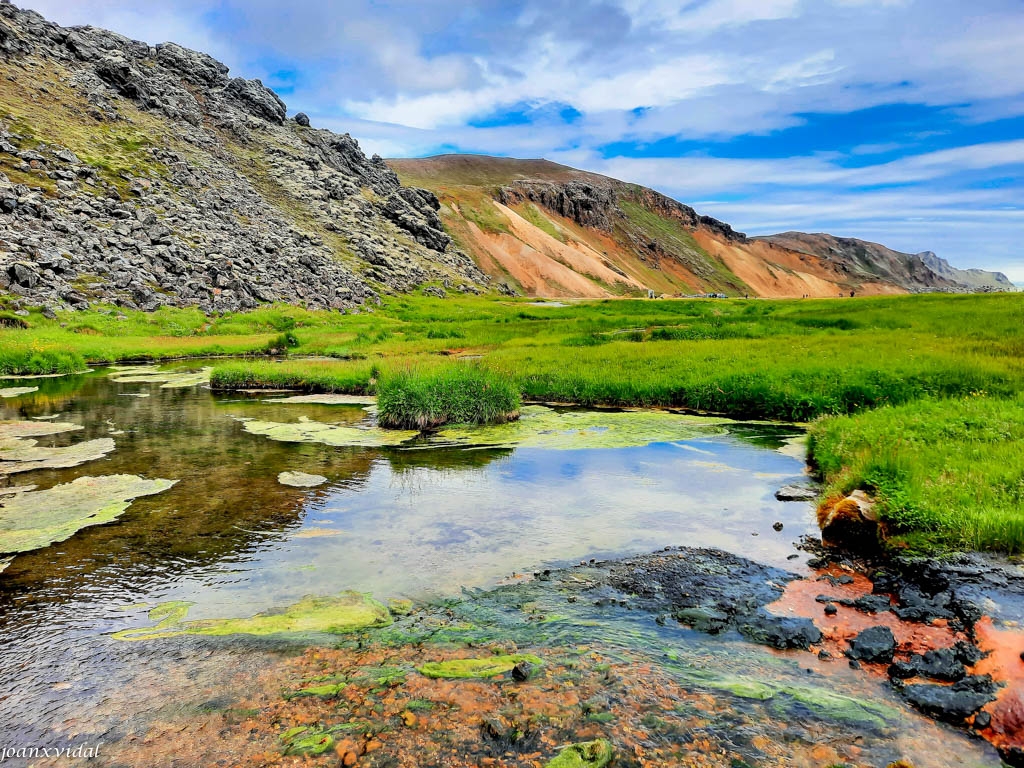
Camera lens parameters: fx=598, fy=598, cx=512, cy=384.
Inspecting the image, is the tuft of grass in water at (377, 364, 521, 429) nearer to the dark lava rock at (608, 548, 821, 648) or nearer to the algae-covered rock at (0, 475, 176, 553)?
the algae-covered rock at (0, 475, 176, 553)

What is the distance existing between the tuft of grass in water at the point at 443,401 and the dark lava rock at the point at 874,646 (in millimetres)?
14707

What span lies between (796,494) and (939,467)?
2731 millimetres

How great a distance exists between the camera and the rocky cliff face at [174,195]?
182 feet

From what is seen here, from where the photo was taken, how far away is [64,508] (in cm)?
1147

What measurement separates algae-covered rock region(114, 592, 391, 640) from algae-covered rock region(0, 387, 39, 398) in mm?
25412

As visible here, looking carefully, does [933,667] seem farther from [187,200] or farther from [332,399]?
[187,200]

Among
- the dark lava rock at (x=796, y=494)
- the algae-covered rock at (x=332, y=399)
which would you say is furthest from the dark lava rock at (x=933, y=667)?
the algae-covered rock at (x=332, y=399)

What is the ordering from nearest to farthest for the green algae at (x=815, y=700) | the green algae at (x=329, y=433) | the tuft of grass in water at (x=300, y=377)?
the green algae at (x=815, y=700)
the green algae at (x=329, y=433)
the tuft of grass in water at (x=300, y=377)

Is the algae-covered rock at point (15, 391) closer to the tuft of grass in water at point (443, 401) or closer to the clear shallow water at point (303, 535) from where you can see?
the clear shallow water at point (303, 535)

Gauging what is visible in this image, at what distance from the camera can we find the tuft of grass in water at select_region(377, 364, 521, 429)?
66.0 feet

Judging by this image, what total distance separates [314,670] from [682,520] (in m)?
7.11

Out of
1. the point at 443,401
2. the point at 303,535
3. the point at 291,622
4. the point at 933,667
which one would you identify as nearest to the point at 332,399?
the point at 443,401

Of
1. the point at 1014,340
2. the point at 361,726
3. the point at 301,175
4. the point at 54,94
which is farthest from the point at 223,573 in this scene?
the point at 301,175

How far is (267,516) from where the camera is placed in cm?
1145
